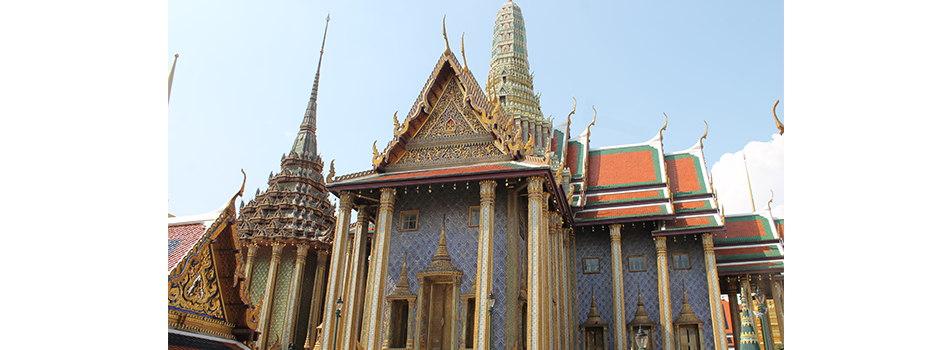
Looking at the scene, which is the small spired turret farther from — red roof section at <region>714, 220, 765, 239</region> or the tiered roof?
the tiered roof

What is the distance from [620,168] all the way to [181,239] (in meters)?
15.3

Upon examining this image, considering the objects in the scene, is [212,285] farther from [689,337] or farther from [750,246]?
[750,246]

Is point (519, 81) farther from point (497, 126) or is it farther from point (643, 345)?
point (643, 345)

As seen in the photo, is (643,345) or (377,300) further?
(377,300)

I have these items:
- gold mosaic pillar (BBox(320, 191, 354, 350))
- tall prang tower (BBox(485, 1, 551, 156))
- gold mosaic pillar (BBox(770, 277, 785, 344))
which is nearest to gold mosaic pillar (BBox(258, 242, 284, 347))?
gold mosaic pillar (BBox(320, 191, 354, 350))

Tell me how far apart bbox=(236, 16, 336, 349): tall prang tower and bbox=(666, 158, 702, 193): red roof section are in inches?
463

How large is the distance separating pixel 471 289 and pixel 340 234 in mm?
3298

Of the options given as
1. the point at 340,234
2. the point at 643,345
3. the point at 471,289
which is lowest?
the point at 643,345

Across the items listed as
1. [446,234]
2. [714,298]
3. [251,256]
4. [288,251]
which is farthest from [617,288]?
[251,256]

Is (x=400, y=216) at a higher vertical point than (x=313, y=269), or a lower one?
higher

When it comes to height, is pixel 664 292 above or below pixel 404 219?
below

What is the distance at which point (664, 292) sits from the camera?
48.3 feet
